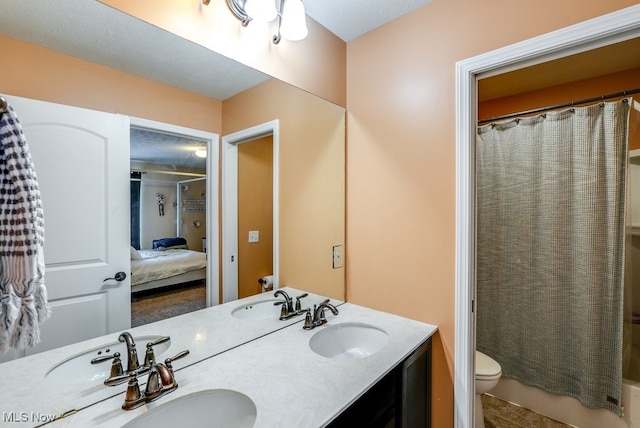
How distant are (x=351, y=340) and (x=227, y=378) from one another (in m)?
0.74

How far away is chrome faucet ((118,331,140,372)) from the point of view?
88 centimetres

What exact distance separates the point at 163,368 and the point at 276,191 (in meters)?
0.89

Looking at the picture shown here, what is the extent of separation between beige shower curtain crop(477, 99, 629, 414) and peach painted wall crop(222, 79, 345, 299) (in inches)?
50.3

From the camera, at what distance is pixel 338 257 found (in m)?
1.75

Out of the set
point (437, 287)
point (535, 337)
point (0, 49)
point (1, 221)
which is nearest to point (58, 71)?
Answer: point (0, 49)

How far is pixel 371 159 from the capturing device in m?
1.63

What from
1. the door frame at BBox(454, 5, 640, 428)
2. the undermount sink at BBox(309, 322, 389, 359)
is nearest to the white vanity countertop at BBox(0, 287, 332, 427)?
the undermount sink at BBox(309, 322, 389, 359)

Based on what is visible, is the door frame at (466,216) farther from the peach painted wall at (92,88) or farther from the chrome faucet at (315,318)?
the peach painted wall at (92,88)

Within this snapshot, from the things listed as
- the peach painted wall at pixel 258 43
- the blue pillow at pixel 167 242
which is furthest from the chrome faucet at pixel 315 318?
the peach painted wall at pixel 258 43

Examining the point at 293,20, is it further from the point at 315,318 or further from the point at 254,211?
the point at 315,318

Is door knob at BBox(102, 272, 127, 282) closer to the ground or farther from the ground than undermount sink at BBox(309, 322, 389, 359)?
farther from the ground

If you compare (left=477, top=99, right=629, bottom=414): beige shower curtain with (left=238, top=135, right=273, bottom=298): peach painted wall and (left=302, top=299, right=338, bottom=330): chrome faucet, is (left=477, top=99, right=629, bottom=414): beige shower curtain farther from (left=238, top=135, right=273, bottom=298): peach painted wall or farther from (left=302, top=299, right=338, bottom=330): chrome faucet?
(left=238, top=135, right=273, bottom=298): peach painted wall

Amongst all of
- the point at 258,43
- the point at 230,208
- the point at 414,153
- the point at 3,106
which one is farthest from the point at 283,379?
the point at 258,43

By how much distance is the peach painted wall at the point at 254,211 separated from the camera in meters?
1.32
